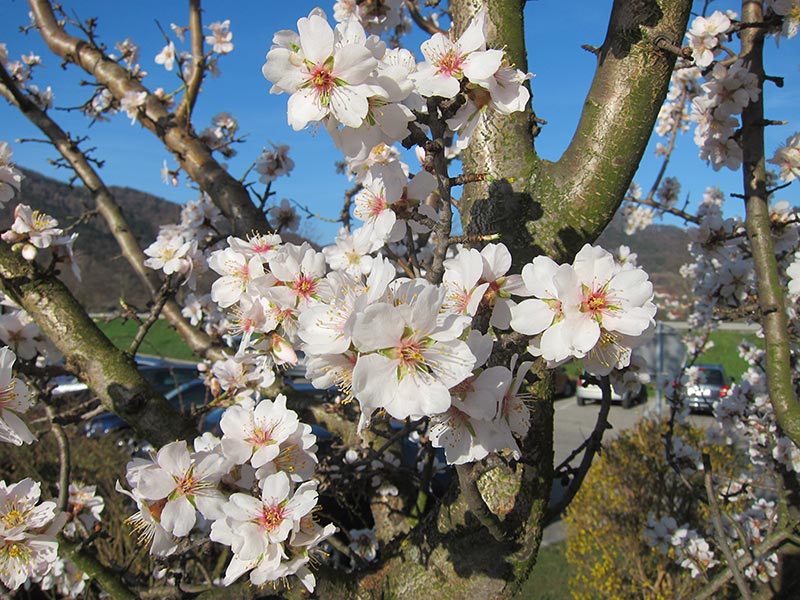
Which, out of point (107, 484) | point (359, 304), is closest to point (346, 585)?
point (359, 304)

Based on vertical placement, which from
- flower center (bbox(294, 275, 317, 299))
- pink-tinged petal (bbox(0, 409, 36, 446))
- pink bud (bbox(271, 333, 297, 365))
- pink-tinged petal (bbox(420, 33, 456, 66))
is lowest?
pink-tinged petal (bbox(0, 409, 36, 446))

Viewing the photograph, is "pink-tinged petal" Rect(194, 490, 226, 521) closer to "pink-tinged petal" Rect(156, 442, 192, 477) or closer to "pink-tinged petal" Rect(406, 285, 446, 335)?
"pink-tinged petal" Rect(156, 442, 192, 477)

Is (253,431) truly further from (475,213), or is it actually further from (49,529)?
(475,213)

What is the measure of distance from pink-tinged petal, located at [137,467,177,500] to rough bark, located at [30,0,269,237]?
3.55ft

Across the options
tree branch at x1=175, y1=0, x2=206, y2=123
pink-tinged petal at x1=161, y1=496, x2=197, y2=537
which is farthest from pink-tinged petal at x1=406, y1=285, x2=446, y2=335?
tree branch at x1=175, y1=0, x2=206, y2=123

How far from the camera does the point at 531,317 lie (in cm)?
91

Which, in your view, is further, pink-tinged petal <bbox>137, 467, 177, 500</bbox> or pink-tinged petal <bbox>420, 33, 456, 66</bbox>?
pink-tinged petal <bbox>137, 467, 177, 500</bbox>

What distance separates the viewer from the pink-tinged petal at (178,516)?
1.18m

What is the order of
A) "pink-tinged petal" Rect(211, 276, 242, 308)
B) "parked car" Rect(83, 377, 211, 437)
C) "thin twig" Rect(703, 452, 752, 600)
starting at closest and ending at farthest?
"pink-tinged petal" Rect(211, 276, 242, 308) → "thin twig" Rect(703, 452, 752, 600) → "parked car" Rect(83, 377, 211, 437)

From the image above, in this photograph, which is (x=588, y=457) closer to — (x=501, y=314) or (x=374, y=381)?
(x=501, y=314)

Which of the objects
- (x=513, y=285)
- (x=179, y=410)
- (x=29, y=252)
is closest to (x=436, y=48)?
(x=513, y=285)

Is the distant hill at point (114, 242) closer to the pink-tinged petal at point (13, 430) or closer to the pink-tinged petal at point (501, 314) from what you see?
the pink-tinged petal at point (13, 430)

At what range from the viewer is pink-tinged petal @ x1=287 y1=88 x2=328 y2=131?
3.07 ft

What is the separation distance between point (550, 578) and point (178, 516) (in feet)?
16.9
